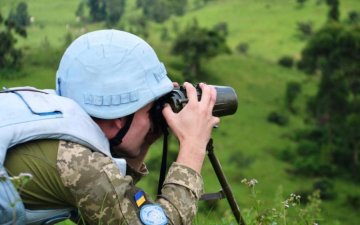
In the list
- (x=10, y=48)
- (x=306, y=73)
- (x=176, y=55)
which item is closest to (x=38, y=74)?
(x=10, y=48)

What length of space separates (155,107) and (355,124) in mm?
49815

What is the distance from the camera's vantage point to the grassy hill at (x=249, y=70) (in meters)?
46.0

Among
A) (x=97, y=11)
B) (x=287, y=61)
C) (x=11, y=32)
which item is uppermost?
(x=97, y=11)

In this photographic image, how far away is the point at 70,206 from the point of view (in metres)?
2.23

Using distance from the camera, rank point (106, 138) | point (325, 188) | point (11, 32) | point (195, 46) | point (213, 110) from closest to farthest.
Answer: point (106, 138)
point (213, 110)
point (11, 32)
point (325, 188)
point (195, 46)

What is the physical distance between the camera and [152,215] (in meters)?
2.16

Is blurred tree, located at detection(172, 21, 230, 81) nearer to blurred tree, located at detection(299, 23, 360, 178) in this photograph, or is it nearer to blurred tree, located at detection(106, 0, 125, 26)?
blurred tree, located at detection(106, 0, 125, 26)

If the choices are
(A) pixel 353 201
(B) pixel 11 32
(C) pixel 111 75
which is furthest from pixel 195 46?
(C) pixel 111 75

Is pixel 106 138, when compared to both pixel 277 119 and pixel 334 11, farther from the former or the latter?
pixel 334 11

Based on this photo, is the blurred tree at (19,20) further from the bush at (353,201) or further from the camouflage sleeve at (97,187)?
the camouflage sleeve at (97,187)

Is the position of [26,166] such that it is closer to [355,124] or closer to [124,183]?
[124,183]

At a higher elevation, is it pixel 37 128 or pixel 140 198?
pixel 37 128

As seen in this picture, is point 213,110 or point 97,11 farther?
point 97,11

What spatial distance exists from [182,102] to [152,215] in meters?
0.48
